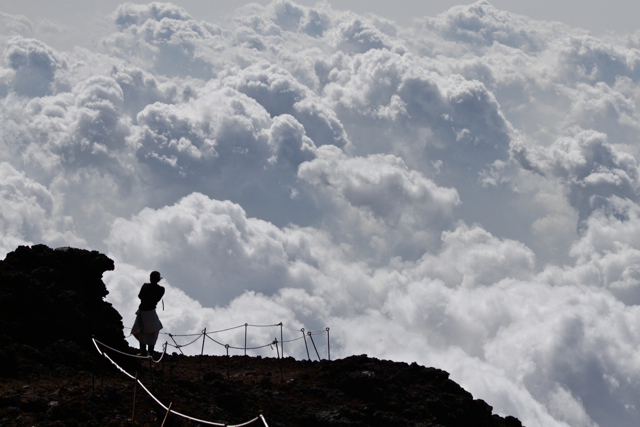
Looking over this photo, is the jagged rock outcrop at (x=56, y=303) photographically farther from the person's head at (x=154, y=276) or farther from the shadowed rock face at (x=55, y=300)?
the person's head at (x=154, y=276)

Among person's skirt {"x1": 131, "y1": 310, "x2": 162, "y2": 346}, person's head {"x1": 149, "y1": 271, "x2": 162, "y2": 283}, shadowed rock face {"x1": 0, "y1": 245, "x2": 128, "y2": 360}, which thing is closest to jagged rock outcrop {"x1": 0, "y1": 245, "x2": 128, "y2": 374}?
shadowed rock face {"x1": 0, "y1": 245, "x2": 128, "y2": 360}

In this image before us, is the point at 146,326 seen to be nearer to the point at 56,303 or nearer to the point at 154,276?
the point at 154,276

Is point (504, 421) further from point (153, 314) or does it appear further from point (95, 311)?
point (95, 311)

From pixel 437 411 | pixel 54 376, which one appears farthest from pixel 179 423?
pixel 437 411

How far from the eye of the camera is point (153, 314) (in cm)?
1850

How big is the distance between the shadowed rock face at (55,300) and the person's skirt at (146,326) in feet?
12.6

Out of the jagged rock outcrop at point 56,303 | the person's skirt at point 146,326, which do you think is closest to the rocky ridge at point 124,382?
the jagged rock outcrop at point 56,303

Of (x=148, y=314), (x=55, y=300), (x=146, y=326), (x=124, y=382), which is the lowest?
(x=124, y=382)

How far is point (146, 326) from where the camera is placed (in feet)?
60.5

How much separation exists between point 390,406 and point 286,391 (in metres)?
4.69

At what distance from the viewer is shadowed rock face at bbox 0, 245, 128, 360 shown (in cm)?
2036

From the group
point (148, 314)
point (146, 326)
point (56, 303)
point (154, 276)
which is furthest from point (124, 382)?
point (56, 303)

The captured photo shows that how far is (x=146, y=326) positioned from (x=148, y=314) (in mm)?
467

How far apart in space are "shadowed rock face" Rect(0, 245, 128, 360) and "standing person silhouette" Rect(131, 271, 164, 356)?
3935mm
